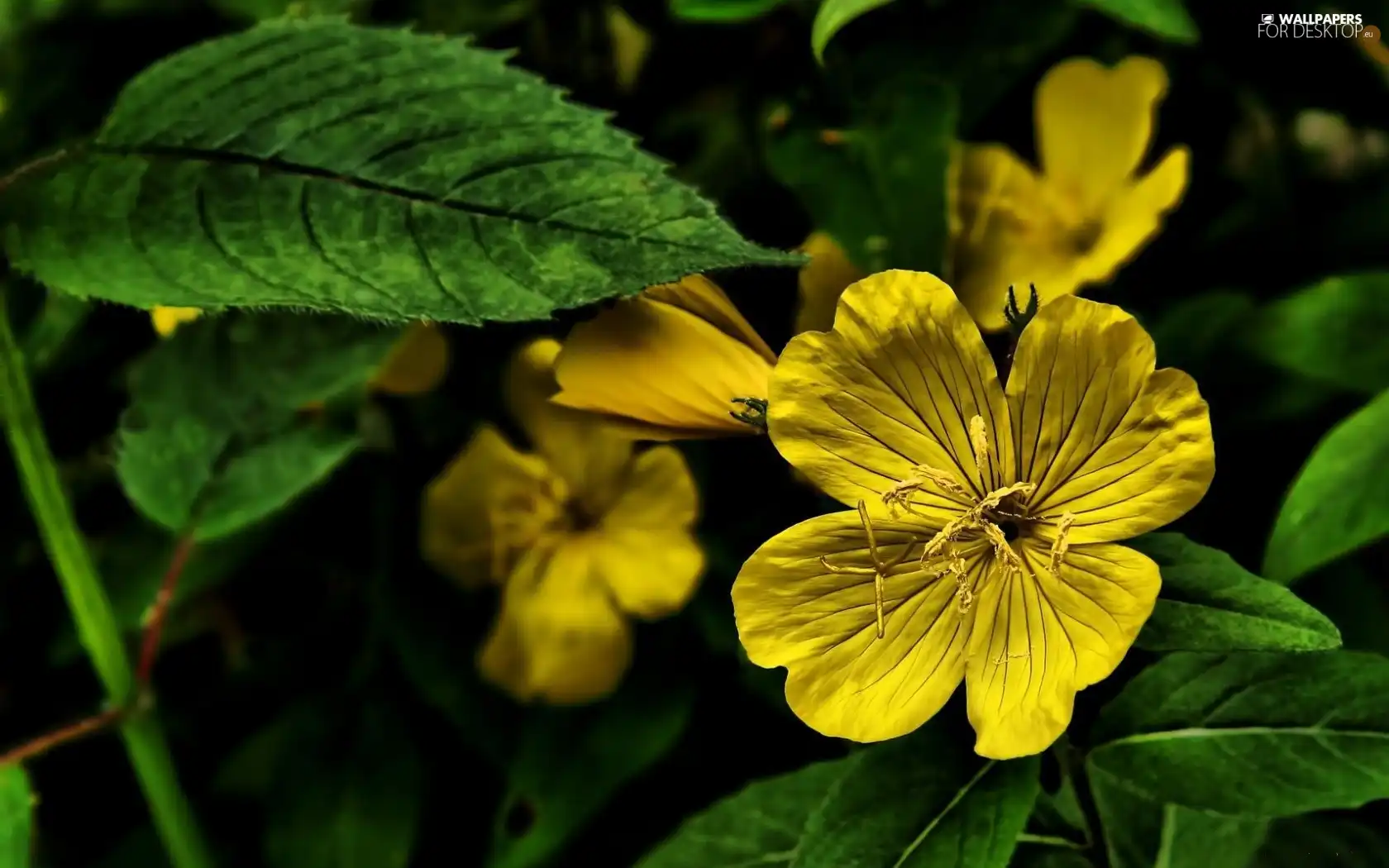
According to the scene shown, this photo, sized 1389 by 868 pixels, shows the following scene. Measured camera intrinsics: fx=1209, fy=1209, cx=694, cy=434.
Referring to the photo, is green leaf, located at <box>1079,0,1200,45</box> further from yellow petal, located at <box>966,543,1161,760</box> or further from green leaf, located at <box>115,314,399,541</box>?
green leaf, located at <box>115,314,399,541</box>

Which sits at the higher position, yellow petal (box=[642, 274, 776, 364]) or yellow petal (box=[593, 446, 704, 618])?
yellow petal (box=[642, 274, 776, 364])

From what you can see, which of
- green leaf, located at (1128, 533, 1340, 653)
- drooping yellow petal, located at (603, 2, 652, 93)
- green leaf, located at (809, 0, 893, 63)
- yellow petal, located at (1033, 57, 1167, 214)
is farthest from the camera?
drooping yellow petal, located at (603, 2, 652, 93)

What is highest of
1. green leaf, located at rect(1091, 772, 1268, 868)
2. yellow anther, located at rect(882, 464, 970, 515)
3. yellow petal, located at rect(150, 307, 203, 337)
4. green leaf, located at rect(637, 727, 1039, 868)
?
yellow anther, located at rect(882, 464, 970, 515)

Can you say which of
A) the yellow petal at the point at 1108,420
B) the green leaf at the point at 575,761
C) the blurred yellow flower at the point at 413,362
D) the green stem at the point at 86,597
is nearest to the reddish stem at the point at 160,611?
the green stem at the point at 86,597

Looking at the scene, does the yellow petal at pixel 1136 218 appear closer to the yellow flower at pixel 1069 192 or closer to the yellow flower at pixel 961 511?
the yellow flower at pixel 1069 192

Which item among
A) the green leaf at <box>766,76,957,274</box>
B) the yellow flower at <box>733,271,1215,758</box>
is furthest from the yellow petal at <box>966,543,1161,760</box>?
the green leaf at <box>766,76,957,274</box>

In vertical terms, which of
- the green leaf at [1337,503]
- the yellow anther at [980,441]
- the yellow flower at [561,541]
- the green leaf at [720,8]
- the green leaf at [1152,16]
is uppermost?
the green leaf at [1152,16]

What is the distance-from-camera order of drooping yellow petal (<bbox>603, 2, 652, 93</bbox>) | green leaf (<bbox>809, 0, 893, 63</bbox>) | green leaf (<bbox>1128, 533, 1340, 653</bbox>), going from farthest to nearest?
drooping yellow petal (<bbox>603, 2, 652, 93</bbox>)
green leaf (<bbox>809, 0, 893, 63</bbox>)
green leaf (<bbox>1128, 533, 1340, 653</bbox>)
